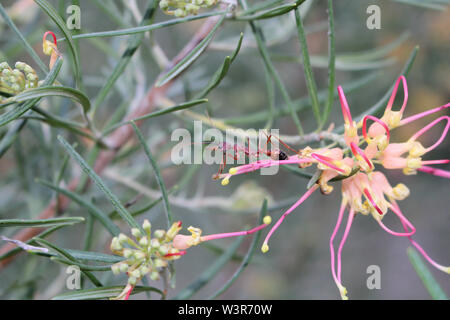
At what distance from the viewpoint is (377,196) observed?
1.97ft

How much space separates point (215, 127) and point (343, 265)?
1794 mm

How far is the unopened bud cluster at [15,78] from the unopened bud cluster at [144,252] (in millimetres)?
252

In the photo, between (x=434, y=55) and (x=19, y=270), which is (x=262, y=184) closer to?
(x=434, y=55)

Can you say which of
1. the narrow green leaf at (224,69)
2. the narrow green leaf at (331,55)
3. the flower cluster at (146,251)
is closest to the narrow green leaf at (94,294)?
the flower cluster at (146,251)

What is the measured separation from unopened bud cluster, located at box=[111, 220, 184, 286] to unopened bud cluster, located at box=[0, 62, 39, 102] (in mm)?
252

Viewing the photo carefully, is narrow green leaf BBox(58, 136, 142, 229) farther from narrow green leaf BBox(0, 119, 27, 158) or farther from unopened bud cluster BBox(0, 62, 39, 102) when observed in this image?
narrow green leaf BBox(0, 119, 27, 158)

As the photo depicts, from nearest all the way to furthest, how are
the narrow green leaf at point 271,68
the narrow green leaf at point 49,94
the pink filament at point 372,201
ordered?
the narrow green leaf at point 49,94, the pink filament at point 372,201, the narrow green leaf at point 271,68

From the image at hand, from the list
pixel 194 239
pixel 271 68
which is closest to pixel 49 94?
Result: pixel 194 239

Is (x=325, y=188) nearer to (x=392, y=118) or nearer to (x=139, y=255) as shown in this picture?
(x=392, y=118)

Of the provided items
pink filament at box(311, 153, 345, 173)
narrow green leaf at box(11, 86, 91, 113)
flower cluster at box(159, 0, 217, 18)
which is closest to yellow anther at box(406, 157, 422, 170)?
pink filament at box(311, 153, 345, 173)

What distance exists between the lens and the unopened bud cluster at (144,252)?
0.54m

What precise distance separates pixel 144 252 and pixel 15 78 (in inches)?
11.8

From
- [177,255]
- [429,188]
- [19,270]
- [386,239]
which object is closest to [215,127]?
[177,255]

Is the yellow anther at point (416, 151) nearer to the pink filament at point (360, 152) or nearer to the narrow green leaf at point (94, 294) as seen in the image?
the pink filament at point (360, 152)
